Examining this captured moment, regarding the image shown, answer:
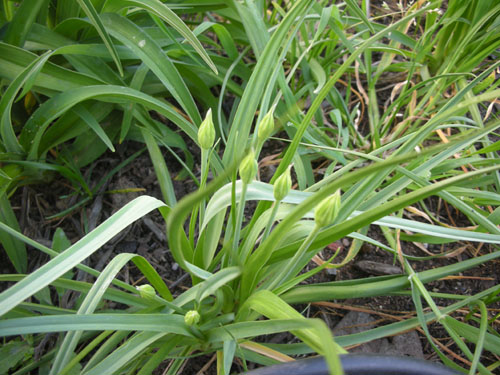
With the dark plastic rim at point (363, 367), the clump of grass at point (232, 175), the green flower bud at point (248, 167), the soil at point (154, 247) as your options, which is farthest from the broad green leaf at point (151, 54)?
the dark plastic rim at point (363, 367)

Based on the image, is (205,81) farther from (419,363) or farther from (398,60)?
(419,363)

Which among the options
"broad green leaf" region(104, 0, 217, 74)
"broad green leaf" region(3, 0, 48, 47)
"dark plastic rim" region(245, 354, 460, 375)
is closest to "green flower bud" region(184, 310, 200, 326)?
"dark plastic rim" region(245, 354, 460, 375)

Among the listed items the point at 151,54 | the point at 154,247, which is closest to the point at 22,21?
the point at 151,54

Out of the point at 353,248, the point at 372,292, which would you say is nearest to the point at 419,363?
the point at 372,292

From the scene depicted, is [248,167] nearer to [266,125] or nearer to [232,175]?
[266,125]

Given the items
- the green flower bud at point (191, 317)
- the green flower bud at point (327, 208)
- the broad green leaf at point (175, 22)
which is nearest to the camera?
the green flower bud at point (327, 208)

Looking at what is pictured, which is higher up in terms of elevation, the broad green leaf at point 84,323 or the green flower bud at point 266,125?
the green flower bud at point 266,125

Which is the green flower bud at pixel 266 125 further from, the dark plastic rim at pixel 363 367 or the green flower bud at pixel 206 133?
the dark plastic rim at pixel 363 367
